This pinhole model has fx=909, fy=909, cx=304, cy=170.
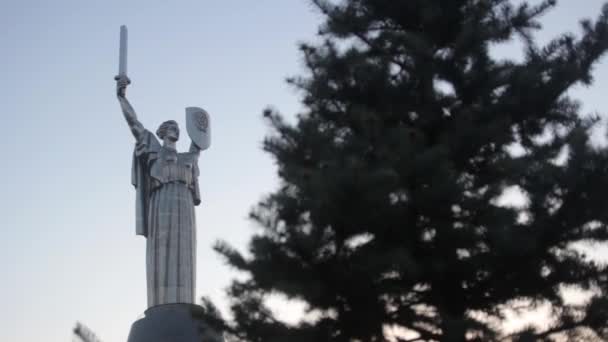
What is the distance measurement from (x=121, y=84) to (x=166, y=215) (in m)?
2.58

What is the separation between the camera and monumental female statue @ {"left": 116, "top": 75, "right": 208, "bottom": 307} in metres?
15.2

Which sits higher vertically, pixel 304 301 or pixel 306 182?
pixel 306 182

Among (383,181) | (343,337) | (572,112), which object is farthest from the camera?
(572,112)

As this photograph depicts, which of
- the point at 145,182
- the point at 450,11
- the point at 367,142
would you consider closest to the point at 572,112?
the point at 450,11

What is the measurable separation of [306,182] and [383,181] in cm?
70

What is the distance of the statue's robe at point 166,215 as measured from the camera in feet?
49.8

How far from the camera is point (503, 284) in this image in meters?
8.27

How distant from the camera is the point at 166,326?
46.1 ft

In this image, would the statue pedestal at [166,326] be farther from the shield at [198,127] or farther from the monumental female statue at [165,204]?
the shield at [198,127]

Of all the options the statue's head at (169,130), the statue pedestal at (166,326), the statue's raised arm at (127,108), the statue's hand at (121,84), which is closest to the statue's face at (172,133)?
the statue's head at (169,130)

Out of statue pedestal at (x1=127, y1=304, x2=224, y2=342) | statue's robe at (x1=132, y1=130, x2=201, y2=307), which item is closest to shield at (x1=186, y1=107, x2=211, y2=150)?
statue's robe at (x1=132, y1=130, x2=201, y2=307)

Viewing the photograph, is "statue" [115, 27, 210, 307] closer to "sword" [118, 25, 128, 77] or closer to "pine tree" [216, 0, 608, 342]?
"sword" [118, 25, 128, 77]

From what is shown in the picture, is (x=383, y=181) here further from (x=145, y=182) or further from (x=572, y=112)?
(x=145, y=182)

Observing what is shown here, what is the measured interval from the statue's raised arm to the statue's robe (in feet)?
0.43
